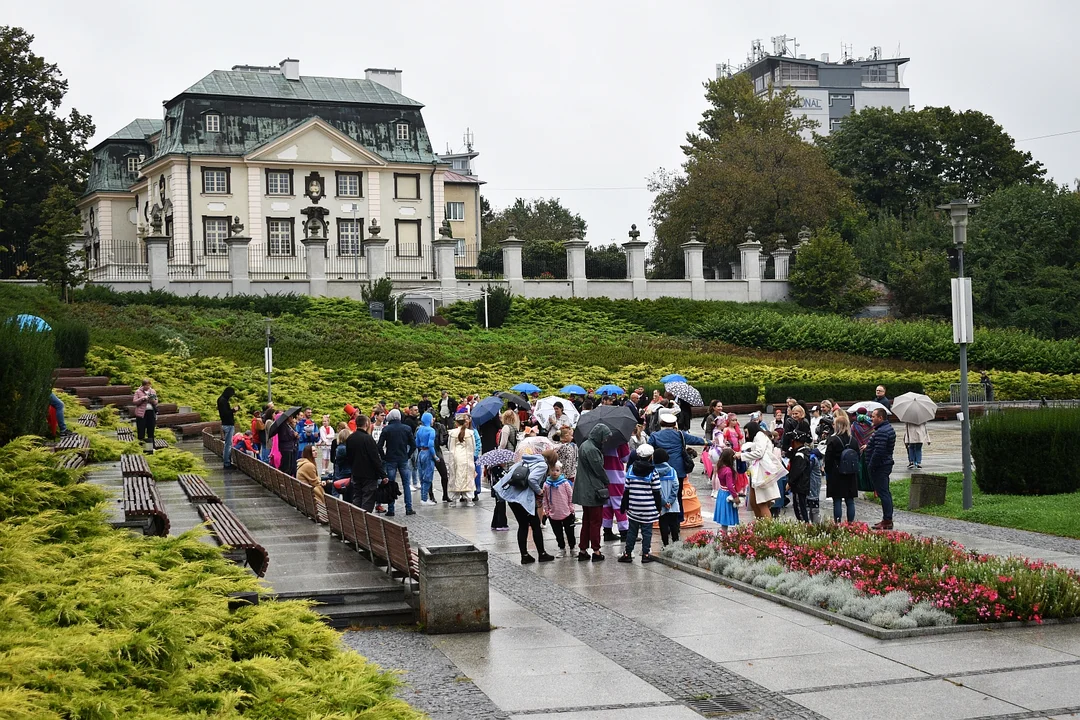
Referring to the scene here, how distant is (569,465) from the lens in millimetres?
16062

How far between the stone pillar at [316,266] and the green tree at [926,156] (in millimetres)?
42962

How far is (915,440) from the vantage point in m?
24.9

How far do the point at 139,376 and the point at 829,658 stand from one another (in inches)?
1043

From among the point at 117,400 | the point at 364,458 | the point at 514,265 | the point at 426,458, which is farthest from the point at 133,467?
the point at 514,265

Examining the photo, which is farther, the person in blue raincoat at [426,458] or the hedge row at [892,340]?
the hedge row at [892,340]

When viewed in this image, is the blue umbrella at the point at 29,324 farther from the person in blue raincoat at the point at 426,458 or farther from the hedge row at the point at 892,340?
the hedge row at the point at 892,340

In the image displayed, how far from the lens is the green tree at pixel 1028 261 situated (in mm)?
53938

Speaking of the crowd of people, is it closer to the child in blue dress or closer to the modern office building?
the child in blue dress

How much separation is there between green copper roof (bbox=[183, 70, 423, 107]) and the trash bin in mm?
55293

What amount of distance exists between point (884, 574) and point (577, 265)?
42.9 m

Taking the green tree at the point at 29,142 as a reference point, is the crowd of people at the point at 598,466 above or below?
below

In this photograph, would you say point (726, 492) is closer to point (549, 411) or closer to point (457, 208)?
point (549, 411)

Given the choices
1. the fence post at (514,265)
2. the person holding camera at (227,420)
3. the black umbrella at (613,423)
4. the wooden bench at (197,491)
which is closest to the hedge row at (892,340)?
the fence post at (514,265)

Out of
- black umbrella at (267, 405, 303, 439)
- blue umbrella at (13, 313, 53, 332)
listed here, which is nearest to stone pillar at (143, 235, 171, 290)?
blue umbrella at (13, 313, 53, 332)
